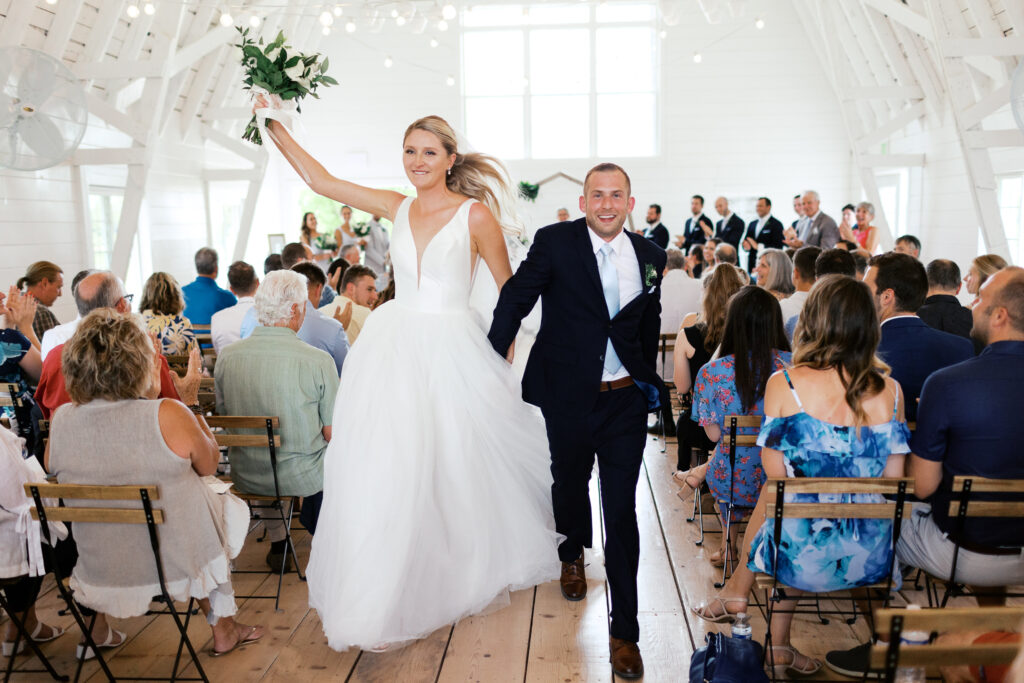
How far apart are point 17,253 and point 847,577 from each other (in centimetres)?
857

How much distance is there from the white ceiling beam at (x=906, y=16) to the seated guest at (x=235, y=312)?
7143mm

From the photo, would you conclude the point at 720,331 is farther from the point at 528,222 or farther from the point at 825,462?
the point at 825,462

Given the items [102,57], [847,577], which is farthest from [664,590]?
[102,57]

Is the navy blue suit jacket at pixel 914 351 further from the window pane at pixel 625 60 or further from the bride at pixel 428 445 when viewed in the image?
the window pane at pixel 625 60

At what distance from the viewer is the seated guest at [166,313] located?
4.97 meters

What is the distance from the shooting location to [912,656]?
171cm

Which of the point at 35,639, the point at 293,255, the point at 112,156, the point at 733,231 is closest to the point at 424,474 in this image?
the point at 35,639

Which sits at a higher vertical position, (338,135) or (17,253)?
(338,135)

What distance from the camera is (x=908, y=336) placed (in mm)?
3467

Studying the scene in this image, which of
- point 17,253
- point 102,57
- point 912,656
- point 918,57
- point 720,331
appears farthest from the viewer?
point 918,57

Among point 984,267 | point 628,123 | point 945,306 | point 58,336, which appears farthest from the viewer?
point 628,123

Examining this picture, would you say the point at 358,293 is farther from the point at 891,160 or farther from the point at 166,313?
Result: the point at 891,160

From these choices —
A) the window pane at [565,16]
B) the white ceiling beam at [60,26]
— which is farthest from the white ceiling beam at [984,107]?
the window pane at [565,16]

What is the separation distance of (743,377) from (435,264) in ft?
4.41
